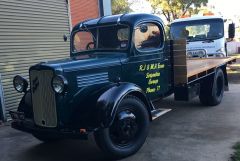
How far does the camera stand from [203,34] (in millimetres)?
11781

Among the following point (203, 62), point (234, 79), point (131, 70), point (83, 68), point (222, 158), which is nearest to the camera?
point (222, 158)

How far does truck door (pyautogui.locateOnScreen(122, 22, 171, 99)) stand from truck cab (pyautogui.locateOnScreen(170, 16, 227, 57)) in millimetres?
4819

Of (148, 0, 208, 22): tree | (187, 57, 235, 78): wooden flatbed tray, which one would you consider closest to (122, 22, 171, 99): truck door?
(187, 57, 235, 78): wooden flatbed tray

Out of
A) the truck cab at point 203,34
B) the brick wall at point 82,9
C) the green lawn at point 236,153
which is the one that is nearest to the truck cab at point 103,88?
the green lawn at point 236,153

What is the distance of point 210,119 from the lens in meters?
7.29

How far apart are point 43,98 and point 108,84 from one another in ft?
3.19

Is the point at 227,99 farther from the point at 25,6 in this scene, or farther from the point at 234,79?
the point at 25,6

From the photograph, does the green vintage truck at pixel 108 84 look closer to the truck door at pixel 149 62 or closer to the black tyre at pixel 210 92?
the truck door at pixel 149 62

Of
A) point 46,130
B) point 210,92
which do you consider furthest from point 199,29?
point 46,130

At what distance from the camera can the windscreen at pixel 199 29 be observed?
1169 cm

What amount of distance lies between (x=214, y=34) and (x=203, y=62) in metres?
3.36

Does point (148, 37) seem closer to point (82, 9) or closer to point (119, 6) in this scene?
point (82, 9)

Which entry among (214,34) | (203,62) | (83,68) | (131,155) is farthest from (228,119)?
(214,34)

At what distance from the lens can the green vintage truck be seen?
16.5ft
